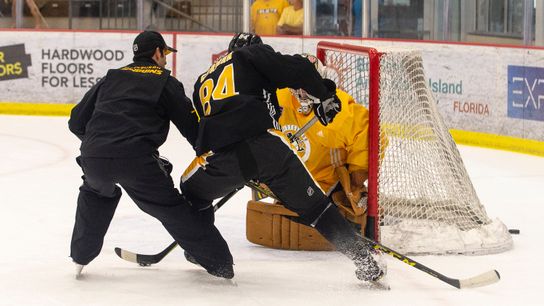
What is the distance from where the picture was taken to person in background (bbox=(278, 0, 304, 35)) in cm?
930

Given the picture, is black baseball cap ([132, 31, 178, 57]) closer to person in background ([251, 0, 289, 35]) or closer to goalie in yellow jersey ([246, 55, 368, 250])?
goalie in yellow jersey ([246, 55, 368, 250])

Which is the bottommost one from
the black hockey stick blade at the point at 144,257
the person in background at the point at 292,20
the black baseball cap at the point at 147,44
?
the black hockey stick blade at the point at 144,257

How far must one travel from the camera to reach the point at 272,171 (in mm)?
3625

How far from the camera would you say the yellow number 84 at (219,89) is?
12.0ft

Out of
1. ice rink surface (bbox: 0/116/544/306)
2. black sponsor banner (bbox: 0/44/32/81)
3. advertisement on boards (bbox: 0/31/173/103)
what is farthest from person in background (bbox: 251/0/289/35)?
ice rink surface (bbox: 0/116/544/306)

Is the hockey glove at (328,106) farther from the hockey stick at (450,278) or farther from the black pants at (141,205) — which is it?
the black pants at (141,205)

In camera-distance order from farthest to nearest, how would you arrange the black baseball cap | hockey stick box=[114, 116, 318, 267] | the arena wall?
the arena wall, hockey stick box=[114, 116, 318, 267], the black baseball cap

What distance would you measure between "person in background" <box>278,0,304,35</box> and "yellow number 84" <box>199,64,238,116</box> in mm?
5626

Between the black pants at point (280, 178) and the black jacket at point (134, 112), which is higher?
the black jacket at point (134, 112)

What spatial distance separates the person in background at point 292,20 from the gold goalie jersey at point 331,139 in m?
4.82

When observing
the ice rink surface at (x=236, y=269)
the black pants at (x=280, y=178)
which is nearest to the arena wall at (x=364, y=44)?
the ice rink surface at (x=236, y=269)

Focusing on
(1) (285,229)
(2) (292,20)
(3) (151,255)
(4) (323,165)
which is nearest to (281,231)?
(1) (285,229)

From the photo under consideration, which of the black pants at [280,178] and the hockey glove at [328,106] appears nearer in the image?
the black pants at [280,178]

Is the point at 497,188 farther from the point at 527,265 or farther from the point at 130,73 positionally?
the point at 130,73
